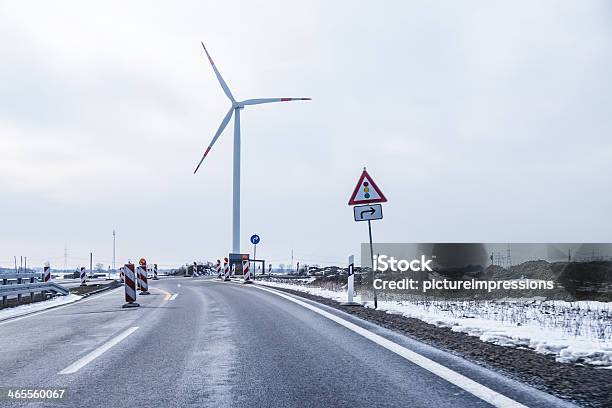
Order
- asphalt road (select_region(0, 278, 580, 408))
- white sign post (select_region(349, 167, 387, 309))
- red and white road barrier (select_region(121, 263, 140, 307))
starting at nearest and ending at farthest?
1. asphalt road (select_region(0, 278, 580, 408))
2. white sign post (select_region(349, 167, 387, 309))
3. red and white road barrier (select_region(121, 263, 140, 307))

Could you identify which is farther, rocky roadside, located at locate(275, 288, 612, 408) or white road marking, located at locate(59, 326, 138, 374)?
white road marking, located at locate(59, 326, 138, 374)

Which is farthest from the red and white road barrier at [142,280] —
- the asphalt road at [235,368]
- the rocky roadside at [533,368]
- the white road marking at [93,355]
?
the rocky roadside at [533,368]

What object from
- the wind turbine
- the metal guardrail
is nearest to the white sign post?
the metal guardrail

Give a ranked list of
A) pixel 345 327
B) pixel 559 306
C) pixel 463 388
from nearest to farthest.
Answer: pixel 463 388 → pixel 345 327 → pixel 559 306

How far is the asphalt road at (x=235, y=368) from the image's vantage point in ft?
13.5

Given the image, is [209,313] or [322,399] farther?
[209,313]

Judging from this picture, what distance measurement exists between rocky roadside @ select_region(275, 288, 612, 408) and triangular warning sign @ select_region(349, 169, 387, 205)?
4614mm

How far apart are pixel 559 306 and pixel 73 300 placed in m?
15.4

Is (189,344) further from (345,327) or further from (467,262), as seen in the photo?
(467,262)

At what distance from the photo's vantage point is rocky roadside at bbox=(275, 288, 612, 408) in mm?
4188

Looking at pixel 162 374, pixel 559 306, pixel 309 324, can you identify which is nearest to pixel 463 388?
pixel 162 374

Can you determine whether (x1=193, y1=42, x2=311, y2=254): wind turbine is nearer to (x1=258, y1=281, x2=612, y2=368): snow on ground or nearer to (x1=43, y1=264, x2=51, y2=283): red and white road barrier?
(x1=43, y1=264, x2=51, y2=283): red and white road barrier

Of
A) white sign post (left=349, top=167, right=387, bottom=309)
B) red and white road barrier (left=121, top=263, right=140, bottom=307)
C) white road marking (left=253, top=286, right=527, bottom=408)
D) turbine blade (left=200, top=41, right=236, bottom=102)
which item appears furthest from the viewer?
turbine blade (left=200, top=41, right=236, bottom=102)

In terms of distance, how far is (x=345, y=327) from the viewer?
8.64 metres
